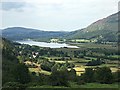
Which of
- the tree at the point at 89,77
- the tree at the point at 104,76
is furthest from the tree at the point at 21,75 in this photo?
the tree at the point at 104,76

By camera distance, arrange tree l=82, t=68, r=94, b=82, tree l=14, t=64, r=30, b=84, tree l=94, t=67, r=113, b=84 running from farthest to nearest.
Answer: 1. tree l=82, t=68, r=94, b=82
2. tree l=94, t=67, r=113, b=84
3. tree l=14, t=64, r=30, b=84

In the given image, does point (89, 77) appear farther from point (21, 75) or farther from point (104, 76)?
point (21, 75)

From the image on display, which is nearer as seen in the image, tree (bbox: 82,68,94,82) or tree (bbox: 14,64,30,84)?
tree (bbox: 14,64,30,84)

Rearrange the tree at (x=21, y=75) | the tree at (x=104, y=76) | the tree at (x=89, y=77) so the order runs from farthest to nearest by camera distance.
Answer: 1. the tree at (x=89, y=77)
2. the tree at (x=104, y=76)
3. the tree at (x=21, y=75)

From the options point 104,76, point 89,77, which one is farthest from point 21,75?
point 104,76

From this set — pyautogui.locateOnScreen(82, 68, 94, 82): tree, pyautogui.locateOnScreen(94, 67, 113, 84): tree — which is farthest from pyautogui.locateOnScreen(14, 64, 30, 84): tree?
pyautogui.locateOnScreen(94, 67, 113, 84): tree

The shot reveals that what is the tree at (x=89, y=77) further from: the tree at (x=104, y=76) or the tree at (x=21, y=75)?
the tree at (x=21, y=75)

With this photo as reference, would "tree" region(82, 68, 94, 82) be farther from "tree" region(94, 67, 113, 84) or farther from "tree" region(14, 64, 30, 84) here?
"tree" region(14, 64, 30, 84)

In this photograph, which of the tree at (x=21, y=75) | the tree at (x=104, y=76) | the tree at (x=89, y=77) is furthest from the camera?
the tree at (x=89, y=77)

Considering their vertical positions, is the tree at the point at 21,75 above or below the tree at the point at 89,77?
above

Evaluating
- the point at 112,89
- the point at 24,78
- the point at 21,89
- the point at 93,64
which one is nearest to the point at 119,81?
the point at 112,89

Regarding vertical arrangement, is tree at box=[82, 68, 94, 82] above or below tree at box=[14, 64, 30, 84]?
below

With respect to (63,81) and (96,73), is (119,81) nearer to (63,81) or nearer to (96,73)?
(96,73)

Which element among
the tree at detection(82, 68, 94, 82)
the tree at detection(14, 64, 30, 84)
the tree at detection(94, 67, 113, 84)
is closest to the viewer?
the tree at detection(14, 64, 30, 84)
